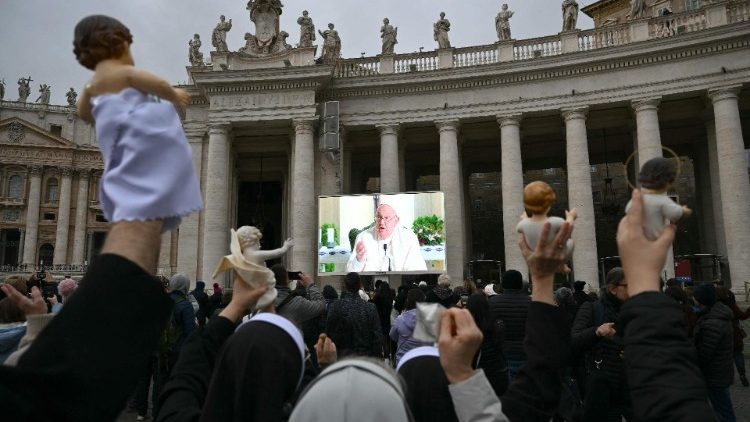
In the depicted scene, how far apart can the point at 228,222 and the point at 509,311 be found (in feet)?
64.0

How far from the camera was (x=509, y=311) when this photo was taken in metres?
6.16

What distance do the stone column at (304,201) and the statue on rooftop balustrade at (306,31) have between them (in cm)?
418

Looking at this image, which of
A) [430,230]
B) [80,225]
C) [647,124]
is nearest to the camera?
[430,230]

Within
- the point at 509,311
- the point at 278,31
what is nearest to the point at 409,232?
the point at 278,31

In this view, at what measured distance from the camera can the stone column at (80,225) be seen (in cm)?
5406

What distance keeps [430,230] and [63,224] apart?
1911 inches

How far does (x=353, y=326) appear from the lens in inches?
278

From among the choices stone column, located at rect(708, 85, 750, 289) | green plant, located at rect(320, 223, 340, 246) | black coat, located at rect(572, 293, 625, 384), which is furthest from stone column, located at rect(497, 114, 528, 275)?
black coat, located at rect(572, 293, 625, 384)

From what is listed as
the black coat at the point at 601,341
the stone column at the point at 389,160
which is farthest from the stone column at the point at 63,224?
the black coat at the point at 601,341

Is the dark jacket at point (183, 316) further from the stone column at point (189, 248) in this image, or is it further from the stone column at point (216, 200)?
the stone column at point (189, 248)

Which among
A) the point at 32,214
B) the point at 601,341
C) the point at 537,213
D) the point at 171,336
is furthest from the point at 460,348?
the point at 32,214

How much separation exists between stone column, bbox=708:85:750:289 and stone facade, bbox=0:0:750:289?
0.14 ft

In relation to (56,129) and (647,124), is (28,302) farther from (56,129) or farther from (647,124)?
(56,129)

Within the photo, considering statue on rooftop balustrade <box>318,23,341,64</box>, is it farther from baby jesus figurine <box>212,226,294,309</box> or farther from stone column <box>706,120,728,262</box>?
baby jesus figurine <box>212,226,294,309</box>
